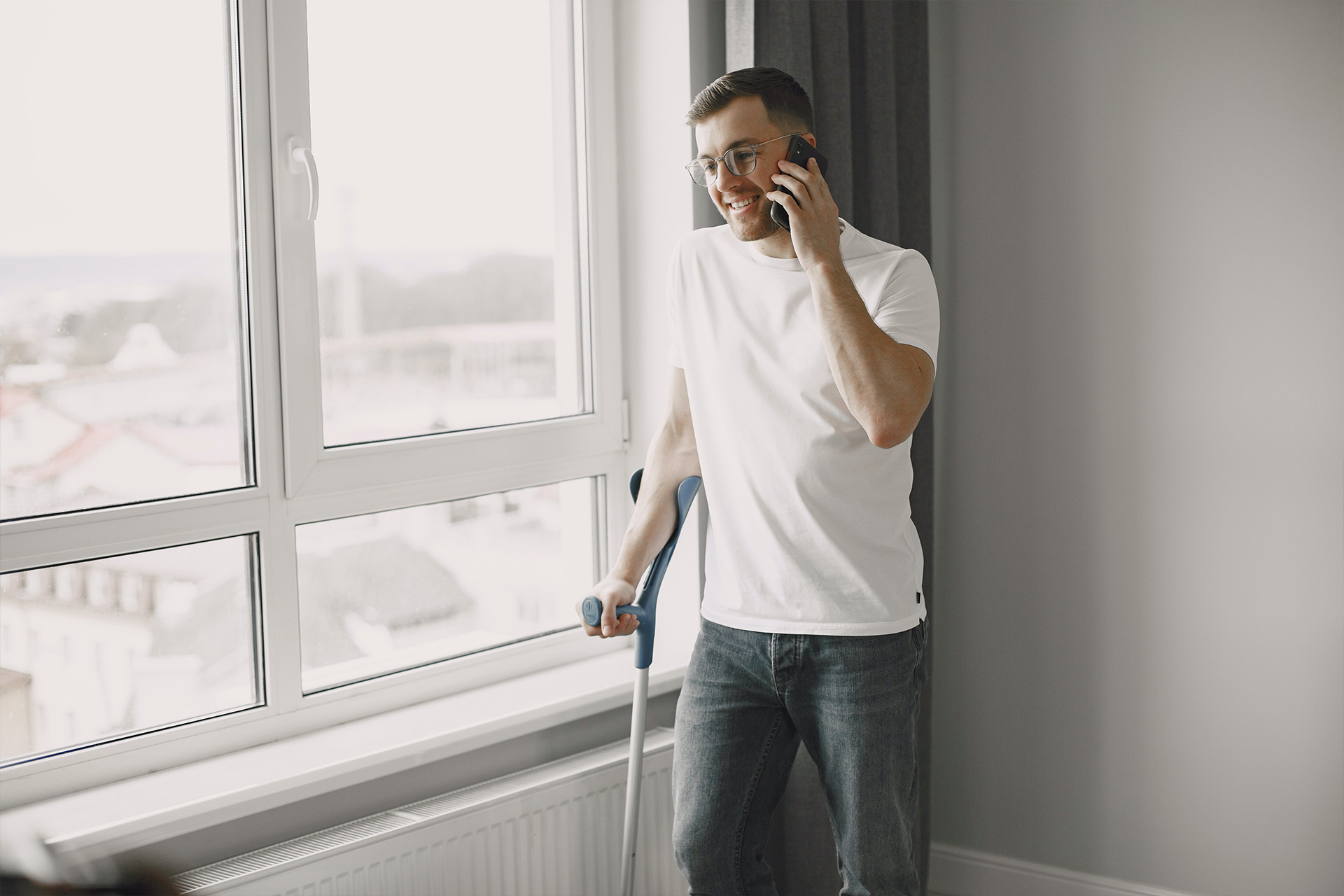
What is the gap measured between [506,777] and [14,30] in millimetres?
1402

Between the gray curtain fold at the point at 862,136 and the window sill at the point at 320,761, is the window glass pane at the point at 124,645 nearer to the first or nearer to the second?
the window sill at the point at 320,761

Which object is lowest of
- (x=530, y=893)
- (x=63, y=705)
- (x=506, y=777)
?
(x=530, y=893)

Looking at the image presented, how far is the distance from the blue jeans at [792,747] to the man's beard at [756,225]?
60cm

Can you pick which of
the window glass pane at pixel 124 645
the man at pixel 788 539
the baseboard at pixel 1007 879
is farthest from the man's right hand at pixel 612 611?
the baseboard at pixel 1007 879

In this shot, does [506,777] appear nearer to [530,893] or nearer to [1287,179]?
[530,893]

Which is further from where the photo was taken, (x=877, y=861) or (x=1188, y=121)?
(x=1188, y=121)

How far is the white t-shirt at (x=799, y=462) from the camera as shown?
159cm

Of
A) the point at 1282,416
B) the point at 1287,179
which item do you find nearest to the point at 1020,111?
the point at 1287,179

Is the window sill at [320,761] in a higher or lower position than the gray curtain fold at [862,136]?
lower

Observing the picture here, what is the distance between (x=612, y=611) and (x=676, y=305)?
504 mm

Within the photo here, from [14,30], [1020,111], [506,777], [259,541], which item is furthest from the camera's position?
[1020,111]

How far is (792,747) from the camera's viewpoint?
67.9 inches

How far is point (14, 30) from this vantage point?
1.55m

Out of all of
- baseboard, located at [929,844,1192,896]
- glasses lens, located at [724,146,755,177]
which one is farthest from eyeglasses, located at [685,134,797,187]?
baseboard, located at [929,844,1192,896]
